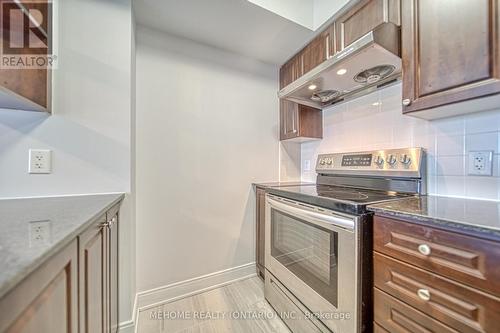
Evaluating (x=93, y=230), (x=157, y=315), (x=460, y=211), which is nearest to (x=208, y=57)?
(x=93, y=230)

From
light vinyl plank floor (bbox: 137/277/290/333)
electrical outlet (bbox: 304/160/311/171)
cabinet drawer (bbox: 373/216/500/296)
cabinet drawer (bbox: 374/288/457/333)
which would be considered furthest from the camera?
electrical outlet (bbox: 304/160/311/171)

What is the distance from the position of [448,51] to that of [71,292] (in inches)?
67.4

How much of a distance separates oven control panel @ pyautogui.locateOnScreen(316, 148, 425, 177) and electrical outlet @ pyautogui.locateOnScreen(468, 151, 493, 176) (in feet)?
0.69

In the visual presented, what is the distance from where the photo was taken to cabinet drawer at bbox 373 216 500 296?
632 mm

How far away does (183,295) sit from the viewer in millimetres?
1762

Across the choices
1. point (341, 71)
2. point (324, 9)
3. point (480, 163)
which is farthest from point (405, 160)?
point (324, 9)

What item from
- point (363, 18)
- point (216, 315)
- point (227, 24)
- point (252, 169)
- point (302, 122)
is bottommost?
point (216, 315)

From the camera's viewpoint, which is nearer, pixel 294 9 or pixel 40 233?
pixel 40 233

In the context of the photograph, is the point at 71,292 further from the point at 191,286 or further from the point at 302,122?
the point at 302,122

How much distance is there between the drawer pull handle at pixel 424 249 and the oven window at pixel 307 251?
348mm

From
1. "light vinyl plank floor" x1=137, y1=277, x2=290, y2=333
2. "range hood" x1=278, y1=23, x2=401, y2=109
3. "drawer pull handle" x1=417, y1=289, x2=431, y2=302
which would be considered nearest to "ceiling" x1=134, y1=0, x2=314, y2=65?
"range hood" x1=278, y1=23, x2=401, y2=109

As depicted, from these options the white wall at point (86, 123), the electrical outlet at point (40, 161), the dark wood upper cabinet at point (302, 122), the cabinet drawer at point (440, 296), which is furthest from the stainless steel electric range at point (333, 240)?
the electrical outlet at point (40, 161)

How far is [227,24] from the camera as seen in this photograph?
1628mm

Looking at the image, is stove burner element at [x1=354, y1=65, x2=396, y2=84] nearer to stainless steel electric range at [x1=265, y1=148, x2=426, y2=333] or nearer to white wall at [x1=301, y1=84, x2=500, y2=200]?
white wall at [x1=301, y1=84, x2=500, y2=200]
